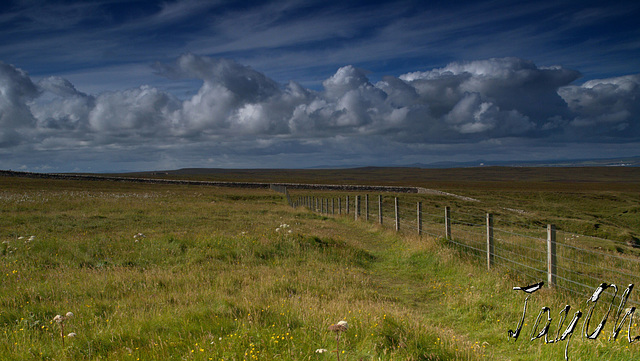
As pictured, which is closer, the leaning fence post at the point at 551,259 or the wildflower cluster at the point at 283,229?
the leaning fence post at the point at 551,259

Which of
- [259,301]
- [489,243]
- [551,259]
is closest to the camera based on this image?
[259,301]

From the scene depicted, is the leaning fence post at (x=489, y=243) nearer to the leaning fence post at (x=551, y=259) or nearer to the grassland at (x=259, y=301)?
the grassland at (x=259, y=301)

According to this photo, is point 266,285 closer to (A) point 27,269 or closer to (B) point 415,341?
(B) point 415,341

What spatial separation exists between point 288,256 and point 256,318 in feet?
19.4

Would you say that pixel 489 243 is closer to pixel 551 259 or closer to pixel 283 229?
pixel 551 259

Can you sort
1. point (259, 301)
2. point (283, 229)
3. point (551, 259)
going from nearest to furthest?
point (259, 301) → point (551, 259) → point (283, 229)

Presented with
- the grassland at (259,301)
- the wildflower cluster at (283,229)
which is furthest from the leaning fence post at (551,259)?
the wildflower cluster at (283,229)

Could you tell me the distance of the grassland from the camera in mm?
4652

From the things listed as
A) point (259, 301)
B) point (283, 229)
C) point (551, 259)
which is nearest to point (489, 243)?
point (551, 259)

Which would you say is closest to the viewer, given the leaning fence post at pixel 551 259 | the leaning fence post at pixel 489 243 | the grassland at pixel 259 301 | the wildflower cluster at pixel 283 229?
the grassland at pixel 259 301

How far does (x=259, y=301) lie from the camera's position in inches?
254

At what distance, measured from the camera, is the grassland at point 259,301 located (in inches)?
183

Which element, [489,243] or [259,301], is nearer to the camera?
[259,301]

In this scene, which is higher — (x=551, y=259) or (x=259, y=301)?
(x=551, y=259)
